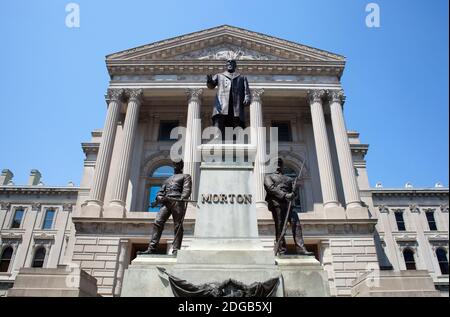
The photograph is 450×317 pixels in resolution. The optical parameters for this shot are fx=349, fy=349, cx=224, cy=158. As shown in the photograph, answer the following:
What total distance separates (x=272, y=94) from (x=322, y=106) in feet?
14.4

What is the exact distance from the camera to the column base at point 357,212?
2323cm

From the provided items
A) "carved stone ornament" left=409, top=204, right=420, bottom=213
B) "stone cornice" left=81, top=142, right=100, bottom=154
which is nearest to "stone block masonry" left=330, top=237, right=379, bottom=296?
"stone cornice" left=81, top=142, right=100, bottom=154

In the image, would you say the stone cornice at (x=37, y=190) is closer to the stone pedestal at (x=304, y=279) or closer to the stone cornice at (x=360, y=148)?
the stone cornice at (x=360, y=148)

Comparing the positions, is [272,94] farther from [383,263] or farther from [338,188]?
[383,263]

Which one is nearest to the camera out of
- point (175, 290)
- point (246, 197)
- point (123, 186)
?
point (175, 290)

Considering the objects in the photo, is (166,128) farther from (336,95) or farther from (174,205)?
(174,205)

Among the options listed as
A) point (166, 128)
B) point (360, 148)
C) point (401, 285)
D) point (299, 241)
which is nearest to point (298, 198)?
point (360, 148)

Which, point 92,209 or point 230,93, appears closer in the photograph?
point 230,93

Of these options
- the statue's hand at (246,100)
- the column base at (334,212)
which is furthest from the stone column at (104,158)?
the statue's hand at (246,100)

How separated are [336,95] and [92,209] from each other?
20681mm

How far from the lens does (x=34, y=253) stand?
42.5m

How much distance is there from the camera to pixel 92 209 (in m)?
23.1
